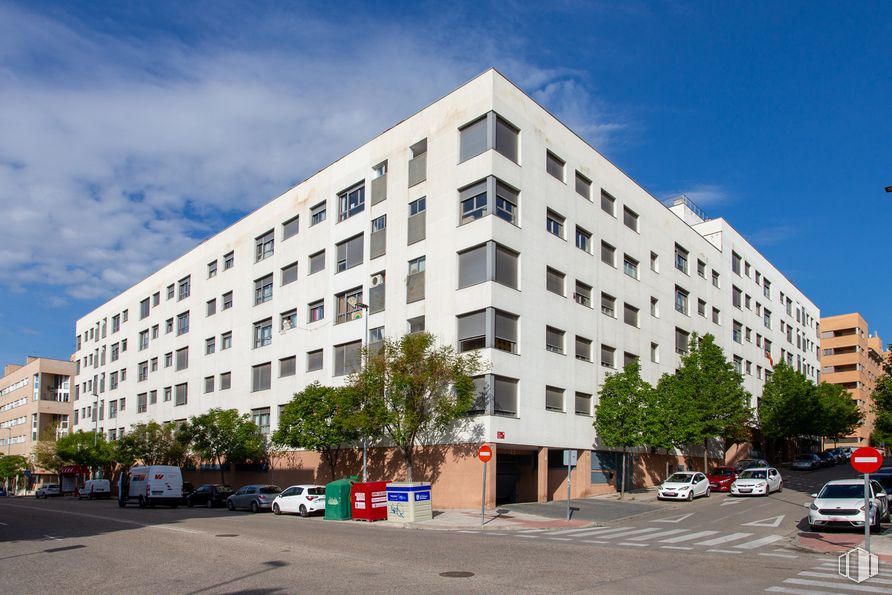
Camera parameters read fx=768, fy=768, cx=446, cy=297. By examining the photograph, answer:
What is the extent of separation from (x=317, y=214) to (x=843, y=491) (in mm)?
34879

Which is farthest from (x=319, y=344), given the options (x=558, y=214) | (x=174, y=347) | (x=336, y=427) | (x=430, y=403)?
(x=174, y=347)

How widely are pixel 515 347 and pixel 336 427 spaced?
10314 mm

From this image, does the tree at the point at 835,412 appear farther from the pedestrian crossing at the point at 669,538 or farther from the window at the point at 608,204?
the pedestrian crossing at the point at 669,538

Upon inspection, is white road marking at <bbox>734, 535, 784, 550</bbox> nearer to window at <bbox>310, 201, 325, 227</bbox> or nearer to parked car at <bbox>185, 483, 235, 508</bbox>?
parked car at <bbox>185, 483, 235, 508</bbox>

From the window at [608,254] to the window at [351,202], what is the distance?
14517mm

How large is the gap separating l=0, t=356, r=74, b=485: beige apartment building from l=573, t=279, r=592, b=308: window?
85.2m

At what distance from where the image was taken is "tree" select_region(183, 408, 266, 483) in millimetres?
49875

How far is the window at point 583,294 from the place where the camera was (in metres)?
42.8

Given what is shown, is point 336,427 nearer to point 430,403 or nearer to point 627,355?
point 430,403

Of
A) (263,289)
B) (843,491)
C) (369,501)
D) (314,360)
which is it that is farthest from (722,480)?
(263,289)

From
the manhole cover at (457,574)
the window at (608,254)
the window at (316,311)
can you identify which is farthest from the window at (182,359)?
the manhole cover at (457,574)

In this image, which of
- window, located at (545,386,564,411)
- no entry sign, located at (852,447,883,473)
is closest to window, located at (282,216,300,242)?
window, located at (545,386,564,411)

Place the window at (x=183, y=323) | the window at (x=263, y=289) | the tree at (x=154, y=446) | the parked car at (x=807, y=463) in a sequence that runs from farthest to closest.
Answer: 1. the window at (x=183, y=323)
2. the parked car at (x=807, y=463)
3. the tree at (x=154, y=446)
4. the window at (x=263, y=289)

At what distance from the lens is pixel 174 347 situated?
6531 cm
